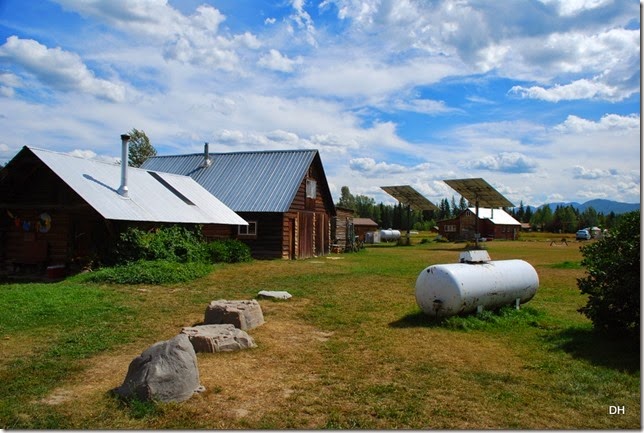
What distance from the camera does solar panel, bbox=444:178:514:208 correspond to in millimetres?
45878

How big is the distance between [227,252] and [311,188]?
27.9 feet

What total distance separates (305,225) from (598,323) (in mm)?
21776

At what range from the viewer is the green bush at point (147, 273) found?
1636 centimetres

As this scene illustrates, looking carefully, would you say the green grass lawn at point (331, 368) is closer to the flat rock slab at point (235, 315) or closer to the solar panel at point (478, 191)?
the flat rock slab at point (235, 315)

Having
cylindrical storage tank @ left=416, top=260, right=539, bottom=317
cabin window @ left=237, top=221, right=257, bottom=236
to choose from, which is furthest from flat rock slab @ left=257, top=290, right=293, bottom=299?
cabin window @ left=237, top=221, right=257, bottom=236

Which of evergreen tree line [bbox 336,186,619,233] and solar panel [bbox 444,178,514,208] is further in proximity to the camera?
evergreen tree line [bbox 336,186,619,233]

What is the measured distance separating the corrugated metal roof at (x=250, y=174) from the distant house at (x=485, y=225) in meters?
44.9

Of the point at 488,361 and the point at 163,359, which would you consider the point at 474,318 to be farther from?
the point at 163,359

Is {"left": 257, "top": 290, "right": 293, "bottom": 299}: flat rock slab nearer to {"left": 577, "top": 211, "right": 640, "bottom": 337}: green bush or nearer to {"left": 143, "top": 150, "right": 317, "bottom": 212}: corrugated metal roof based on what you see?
{"left": 577, "top": 211, "right": 640, "bottom": 337}: green bush

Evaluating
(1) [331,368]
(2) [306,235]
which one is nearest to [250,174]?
(2) [306,235]

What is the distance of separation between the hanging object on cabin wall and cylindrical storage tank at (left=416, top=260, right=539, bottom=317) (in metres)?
14.9

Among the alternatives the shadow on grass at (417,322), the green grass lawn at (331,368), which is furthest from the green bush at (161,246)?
the shadow on grass at (417,322)

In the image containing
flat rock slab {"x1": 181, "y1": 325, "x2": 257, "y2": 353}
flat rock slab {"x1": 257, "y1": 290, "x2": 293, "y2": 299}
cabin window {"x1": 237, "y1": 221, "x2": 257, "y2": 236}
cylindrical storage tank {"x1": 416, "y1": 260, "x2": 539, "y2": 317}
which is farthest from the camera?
cabin window {"x1": 237, "y1": 221, "x2": 257, "y2": 236}

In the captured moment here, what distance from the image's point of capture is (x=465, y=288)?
10453 millimetres
